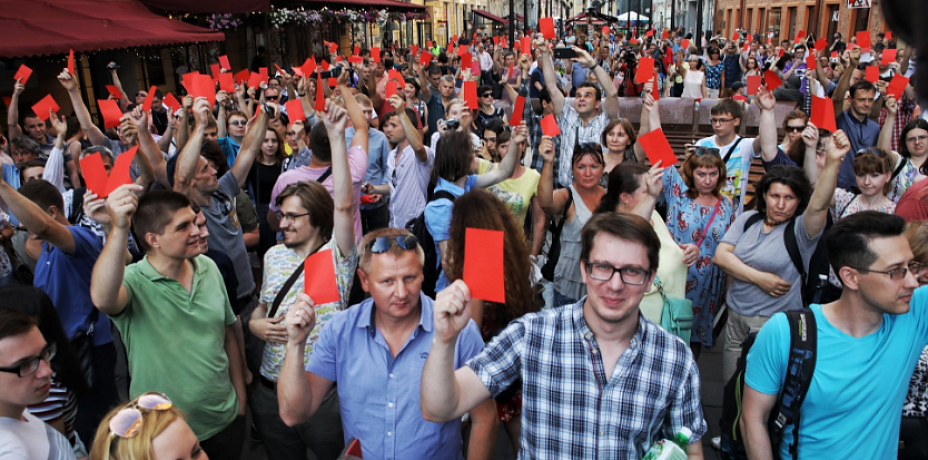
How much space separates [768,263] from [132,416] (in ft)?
9.78

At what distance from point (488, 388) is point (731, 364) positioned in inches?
84.3

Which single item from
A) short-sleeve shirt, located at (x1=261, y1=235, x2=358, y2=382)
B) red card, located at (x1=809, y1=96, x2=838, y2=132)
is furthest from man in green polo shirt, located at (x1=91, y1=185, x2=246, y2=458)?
red card, located at (x1=809, y1=96, x2=838, y2=132)

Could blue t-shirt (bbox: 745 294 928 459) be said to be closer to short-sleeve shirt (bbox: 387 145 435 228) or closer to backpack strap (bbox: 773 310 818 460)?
backpack strap (bbox: 773 310 818 460)

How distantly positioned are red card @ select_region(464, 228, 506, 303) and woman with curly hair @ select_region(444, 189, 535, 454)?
889 millimetres

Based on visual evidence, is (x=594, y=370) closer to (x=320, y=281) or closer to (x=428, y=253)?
(x=320, y=281)

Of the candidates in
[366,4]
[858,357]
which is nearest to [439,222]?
[858,357]

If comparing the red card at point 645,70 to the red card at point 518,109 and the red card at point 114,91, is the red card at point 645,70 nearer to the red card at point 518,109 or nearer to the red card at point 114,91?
the red card at point 518,109

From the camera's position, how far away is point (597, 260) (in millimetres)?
2027

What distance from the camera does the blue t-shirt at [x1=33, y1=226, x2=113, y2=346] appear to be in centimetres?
326

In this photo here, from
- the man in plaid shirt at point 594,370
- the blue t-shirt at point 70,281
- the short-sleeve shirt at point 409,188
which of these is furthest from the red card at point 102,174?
the short-sleeve shirt at point 409,188

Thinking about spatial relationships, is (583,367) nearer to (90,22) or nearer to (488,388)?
(488,388)

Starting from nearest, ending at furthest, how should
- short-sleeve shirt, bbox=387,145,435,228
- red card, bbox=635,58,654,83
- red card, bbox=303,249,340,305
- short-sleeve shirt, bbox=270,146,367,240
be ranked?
1. red card, bbox=303,249,340,305
2. short-sleeve shirt, bbox=270,146,367,240
3. short-sleeve shirt, bbox=387,145,435,228
4. red card, bbox=635,58,654,83

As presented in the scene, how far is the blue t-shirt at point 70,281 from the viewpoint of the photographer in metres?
3.26

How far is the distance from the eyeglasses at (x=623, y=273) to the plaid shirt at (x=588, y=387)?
0.13 m
